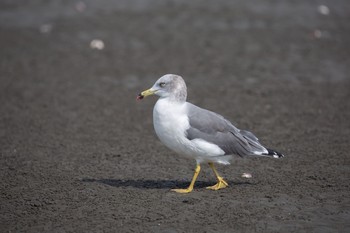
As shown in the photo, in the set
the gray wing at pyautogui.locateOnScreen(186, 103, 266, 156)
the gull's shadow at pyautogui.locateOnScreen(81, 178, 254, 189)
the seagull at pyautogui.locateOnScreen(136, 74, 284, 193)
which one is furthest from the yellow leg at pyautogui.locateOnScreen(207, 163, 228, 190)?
the gray wing at pyautogui.locateOnScreen(186, 103, 266, 156)

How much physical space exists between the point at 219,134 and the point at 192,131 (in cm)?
44

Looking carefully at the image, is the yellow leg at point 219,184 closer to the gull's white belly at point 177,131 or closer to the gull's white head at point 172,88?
the gull's white belly at point 177,131

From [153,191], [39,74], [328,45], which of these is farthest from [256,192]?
[328,45]

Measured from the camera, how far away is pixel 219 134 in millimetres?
7711

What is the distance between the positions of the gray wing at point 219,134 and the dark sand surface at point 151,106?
0.53 meters

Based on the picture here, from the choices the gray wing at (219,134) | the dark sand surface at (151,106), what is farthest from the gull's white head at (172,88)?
the dark sand surface at (151,106)

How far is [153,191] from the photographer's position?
7.64 meters

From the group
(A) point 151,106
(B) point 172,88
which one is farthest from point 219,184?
(A) point 151,106

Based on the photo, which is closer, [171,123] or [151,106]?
[171,123]

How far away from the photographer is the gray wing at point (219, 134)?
24.7 feet

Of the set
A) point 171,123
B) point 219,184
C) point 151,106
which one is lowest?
point 219,184

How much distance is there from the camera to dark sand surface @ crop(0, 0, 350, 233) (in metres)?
7.07

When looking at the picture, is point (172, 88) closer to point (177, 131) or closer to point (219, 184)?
point (177, 131)

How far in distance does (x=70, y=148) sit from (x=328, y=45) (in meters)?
9.06
